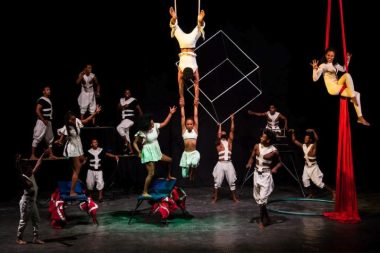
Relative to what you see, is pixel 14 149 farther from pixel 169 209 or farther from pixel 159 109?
pixel 169 209

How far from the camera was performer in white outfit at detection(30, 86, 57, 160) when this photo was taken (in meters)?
10.4

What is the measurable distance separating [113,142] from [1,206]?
2407 mm

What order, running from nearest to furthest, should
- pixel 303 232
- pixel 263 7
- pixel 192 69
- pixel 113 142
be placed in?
pixel 303 232 → pixel 192 69 → pixel 113 142 → pixel 263 7

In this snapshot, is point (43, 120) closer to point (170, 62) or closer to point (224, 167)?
point (170, 62)

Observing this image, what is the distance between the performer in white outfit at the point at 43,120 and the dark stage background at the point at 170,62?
0.77 metres

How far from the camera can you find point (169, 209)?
28.5ft

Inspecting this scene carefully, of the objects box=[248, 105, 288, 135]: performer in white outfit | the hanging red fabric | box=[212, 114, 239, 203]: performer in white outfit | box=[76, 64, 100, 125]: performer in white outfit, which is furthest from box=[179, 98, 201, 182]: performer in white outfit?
box=[248, 105, 288, 135]: performer in white outfit

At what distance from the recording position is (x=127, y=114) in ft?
36.2

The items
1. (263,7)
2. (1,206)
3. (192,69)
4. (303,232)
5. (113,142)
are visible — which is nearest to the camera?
(303,232)

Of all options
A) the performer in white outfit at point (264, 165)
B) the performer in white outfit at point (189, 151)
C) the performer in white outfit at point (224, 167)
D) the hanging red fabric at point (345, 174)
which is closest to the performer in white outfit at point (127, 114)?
the performer in white outfit at point (224, 167)

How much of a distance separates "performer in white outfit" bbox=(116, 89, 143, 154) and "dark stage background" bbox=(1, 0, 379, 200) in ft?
1.82

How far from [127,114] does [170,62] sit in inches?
59.6

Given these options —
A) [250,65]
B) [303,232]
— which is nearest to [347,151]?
[303,232]

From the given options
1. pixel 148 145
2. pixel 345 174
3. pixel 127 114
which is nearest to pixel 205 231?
pixel 148 145
